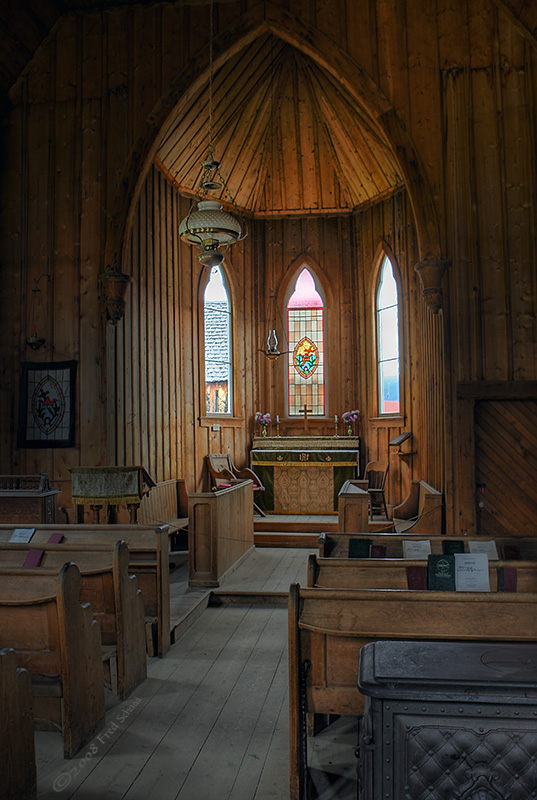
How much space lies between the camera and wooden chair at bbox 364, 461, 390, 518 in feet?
29.0

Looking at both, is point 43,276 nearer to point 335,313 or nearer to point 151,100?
point 151,100

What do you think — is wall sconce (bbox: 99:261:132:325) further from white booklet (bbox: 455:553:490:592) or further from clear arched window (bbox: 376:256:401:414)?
white booklet (bbox: 455:553:490:592)

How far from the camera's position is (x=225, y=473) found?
9438mm

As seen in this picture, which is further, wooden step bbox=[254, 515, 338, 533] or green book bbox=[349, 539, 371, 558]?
wooden step bbox=[254, 515, 338, 533]

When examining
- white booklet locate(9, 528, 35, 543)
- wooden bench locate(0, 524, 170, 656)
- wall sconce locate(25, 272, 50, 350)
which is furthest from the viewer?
wall sconce locate(25, 272, 50, 350)


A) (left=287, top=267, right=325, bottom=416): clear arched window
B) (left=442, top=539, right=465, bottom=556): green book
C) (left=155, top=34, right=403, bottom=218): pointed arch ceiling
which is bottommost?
(left=442, top=539, right=465, bottom=556): green book

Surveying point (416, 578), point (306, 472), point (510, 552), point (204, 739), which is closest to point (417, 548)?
point (416, 578)

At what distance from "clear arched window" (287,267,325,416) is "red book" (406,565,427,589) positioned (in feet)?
26.4

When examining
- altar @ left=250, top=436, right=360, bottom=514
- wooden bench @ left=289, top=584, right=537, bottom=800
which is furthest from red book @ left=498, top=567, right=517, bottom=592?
altar @ left=250, top=436, right=360, bottom=514

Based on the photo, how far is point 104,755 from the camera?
3.00 metres

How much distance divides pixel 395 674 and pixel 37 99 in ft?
25.1

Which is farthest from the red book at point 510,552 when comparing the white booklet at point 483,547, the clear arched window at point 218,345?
the clear arched window at point 218,345

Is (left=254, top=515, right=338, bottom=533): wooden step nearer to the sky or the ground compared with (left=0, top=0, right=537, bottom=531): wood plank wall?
nearer to the ground

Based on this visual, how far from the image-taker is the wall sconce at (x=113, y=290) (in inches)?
280
